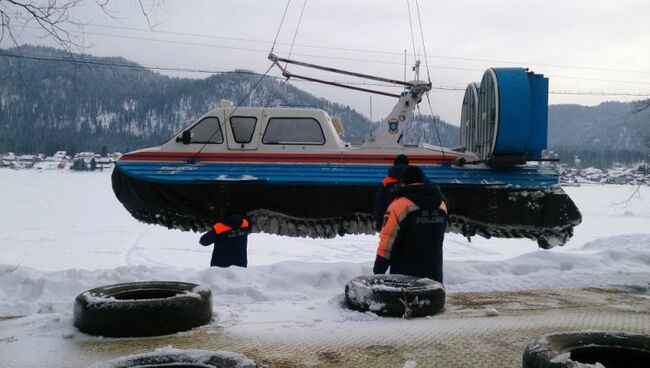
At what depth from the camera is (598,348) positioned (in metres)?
2.66

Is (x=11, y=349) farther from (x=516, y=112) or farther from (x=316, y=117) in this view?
(x=516, y=112)

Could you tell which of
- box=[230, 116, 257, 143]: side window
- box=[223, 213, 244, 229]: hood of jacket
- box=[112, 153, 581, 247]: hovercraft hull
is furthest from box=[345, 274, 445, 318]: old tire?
box=[230, 116, 257, 143]: side window

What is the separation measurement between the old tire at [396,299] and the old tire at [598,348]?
1386mm

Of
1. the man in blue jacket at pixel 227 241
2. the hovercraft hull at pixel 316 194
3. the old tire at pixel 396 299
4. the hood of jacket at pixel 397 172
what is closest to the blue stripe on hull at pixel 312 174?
the hovercraft hull at pixel 316 194

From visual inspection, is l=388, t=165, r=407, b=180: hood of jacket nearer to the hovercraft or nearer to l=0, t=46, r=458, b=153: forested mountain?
the hovercraft

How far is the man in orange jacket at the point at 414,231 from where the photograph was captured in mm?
4625

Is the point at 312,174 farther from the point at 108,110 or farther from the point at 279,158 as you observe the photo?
the point at 108,110

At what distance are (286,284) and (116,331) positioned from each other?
2213 mm

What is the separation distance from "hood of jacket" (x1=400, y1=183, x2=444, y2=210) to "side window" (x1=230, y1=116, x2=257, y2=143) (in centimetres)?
475

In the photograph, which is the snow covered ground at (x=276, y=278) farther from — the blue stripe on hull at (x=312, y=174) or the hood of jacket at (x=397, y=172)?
the blue stripe on hull at (x=312, y=174)

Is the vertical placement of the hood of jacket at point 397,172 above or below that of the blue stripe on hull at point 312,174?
above

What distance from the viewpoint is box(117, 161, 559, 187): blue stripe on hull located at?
852 centimetres

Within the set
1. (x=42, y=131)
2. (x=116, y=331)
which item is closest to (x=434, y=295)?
(x=116, y=331)

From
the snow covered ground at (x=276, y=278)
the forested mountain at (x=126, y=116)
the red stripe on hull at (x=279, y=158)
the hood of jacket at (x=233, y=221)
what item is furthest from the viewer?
the forested mountain at (x=126, y=116)
